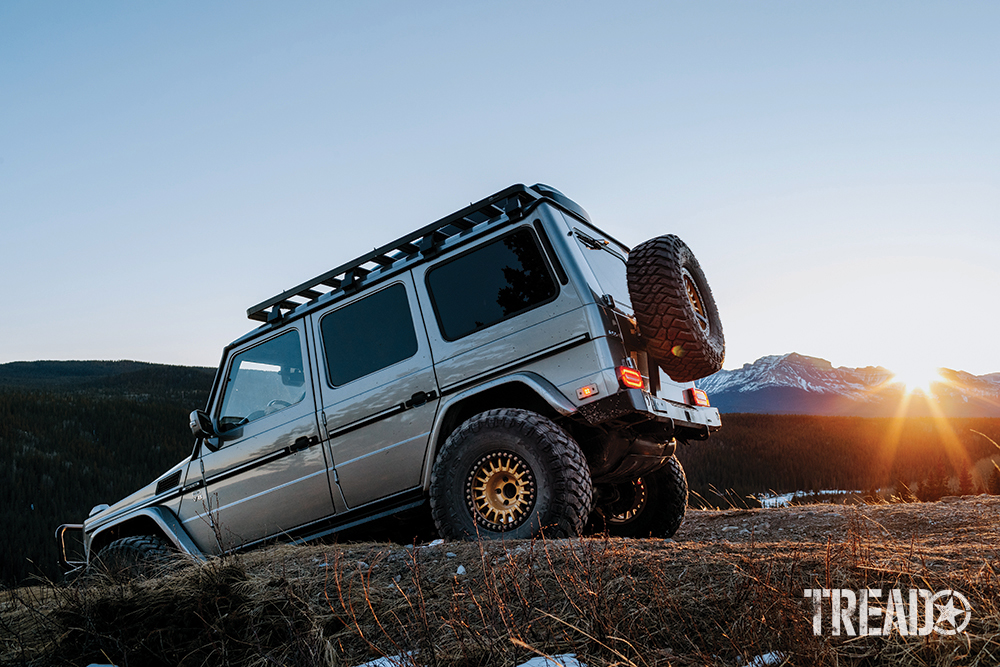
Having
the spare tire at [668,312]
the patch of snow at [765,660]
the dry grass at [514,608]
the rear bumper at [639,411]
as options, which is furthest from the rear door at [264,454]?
the patch of snow at [765,660]

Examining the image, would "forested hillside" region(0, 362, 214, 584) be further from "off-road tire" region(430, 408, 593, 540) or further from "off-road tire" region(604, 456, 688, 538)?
"off-road tire" region(604, 456, 688, 538)

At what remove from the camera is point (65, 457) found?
15578 millimetres

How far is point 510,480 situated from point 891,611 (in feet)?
7.34

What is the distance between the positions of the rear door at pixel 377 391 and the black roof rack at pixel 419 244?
23cm

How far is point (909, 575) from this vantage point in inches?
86.8

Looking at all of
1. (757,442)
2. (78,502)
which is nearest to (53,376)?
(78,502)

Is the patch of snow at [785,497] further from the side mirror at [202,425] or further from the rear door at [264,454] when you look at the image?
the side mirror at [202,425]

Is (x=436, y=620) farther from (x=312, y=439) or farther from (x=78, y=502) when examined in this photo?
(x=78, y=502)

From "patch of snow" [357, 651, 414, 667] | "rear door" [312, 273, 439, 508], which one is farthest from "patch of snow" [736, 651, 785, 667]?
"rear door" [312, 273, 439, 508]

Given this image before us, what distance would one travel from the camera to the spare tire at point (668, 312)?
394 centimetres

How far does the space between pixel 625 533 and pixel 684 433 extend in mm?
1029

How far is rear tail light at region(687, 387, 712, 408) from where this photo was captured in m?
4.88

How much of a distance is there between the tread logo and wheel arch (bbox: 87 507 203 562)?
4.71 m

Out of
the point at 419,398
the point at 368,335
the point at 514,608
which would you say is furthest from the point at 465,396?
the point at 514,608
